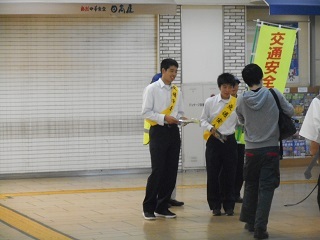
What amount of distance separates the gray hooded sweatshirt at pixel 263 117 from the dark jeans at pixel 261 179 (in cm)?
9

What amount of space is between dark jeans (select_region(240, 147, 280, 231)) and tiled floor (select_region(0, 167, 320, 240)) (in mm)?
367

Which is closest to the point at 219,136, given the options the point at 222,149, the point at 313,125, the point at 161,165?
the point at 222,149

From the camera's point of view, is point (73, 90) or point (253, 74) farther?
point (73, 90)

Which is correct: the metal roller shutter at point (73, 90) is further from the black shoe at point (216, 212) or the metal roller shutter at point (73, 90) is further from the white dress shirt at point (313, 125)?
the white dress shirt at point (313, 125)

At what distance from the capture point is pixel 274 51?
12.9m

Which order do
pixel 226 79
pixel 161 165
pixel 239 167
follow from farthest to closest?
pixel 239 167 < pixel 226 79 < pixel 161 165

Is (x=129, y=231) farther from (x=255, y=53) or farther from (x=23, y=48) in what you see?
(x=23, y=48)

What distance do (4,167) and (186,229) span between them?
7075 mm

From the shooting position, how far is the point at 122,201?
13.4 metres

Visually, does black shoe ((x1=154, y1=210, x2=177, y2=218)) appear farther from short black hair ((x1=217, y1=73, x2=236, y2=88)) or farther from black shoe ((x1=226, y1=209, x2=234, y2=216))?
short black hair ((x1=217, y1=73, x2=236, y2=88))

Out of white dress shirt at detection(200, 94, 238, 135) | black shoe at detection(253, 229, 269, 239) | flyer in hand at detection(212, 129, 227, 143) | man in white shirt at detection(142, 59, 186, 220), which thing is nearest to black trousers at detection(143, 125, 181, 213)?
man in white shirt at detection(142, 59, 186, 220)

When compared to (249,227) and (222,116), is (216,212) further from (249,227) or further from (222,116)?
(249,227)

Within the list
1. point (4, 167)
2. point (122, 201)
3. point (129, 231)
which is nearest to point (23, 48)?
point (4, 167)

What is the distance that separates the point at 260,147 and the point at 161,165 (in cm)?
179
